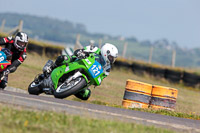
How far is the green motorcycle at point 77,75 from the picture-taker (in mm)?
9602

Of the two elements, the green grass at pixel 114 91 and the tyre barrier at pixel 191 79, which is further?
the tyre barrier at pixel 191 79

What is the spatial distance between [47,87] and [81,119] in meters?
4.48

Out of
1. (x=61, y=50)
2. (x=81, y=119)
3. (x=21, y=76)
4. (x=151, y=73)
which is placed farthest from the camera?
(x=61, y=50)

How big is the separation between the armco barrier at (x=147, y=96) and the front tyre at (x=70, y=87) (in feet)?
7.44

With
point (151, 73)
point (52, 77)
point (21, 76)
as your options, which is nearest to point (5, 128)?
point (52, 77)

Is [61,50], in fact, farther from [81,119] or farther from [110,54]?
[81,119]

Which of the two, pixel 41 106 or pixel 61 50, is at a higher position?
pixel 61 50

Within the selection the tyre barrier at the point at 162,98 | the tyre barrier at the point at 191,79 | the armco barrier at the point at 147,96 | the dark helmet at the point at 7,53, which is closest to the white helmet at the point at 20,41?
the dark helmet at the point at 7,53

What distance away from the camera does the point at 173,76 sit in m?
27.7

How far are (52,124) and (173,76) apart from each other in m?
23.0

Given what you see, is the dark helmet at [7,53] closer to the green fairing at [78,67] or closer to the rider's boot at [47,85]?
the rider's boot at [47,85]

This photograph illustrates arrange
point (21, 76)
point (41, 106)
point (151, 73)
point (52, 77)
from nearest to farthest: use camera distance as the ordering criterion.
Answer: point (41, 106) < point (52, 77) < point (21, 76) < point (151, 73)

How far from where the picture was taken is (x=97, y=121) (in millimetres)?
6195

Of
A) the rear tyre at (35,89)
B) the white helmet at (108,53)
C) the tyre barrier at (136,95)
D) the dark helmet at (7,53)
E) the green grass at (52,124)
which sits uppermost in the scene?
the white helmet at (108,53)
